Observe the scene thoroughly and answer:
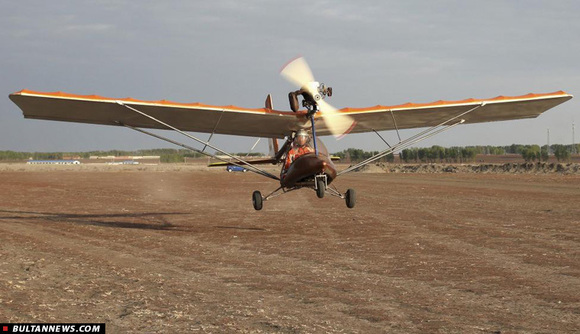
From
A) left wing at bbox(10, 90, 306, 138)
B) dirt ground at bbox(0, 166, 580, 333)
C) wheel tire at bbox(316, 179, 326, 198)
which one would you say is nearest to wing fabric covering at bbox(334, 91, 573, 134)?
left wing at bbox(10, 90, 306, 138)

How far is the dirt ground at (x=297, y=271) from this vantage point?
840 cm

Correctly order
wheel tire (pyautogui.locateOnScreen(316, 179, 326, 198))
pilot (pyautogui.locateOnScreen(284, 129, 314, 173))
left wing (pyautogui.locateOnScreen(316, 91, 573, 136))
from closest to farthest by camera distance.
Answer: wheel tire (pyautogui.locateOnScreen(316, 179, 326, 198)) → pilot (pyautogui.locateOnScreen(284, 129, 314, 173)) → left wing (pyautogui.locateOnScreen(316, 91, 573, 136))

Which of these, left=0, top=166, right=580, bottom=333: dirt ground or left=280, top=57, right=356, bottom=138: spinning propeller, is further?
left=280, top=57, right=356, bottom=138: spinning propeller

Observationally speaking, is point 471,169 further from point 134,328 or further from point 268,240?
point 134,328

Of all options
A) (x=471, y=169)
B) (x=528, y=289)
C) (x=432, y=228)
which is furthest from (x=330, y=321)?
(x=471, y=169)

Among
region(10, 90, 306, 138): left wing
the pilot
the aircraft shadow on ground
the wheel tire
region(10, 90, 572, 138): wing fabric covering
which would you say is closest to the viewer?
the wheel tire

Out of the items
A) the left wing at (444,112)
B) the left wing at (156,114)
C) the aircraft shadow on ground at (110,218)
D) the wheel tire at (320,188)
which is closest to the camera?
the wheel tire at (320,188)

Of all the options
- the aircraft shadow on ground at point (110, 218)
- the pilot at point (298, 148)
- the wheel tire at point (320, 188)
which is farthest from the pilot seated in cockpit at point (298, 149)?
the aircraft shadow on ground at point (110, 218)

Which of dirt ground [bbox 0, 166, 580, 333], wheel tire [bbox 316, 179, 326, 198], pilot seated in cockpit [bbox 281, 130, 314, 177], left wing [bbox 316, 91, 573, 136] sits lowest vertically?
dirt ground [bbox 0, 166, 580, 333]

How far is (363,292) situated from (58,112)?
38.1 feet

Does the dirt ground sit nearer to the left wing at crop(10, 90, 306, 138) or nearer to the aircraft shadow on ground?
the aircraft shadow on ground

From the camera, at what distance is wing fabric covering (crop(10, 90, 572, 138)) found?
55.7 feet

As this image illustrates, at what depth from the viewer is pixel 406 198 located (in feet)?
114

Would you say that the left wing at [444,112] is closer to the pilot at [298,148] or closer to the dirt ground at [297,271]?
the pilot at [298,148]
